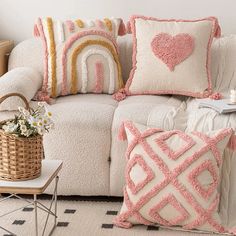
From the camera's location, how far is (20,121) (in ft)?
7.88

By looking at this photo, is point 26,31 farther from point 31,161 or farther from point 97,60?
point 31,161

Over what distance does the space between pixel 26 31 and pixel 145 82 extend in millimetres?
1115

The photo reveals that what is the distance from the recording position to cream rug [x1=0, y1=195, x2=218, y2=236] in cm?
265

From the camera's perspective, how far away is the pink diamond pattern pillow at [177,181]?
8.56ft

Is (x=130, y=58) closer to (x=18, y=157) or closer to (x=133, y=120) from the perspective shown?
(x=133, y=120)

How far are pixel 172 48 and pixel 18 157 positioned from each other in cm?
127

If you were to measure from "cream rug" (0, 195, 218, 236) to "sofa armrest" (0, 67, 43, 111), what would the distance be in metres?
0.51

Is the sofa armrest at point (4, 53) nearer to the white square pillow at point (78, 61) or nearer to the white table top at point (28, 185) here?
the white square pillow at point (78, 61)

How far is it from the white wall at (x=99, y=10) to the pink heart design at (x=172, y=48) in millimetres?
591

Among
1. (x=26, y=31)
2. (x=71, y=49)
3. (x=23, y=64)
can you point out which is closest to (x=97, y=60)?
(x=71, y=49)

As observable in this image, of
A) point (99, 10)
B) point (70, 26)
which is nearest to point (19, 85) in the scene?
point (70, 26)

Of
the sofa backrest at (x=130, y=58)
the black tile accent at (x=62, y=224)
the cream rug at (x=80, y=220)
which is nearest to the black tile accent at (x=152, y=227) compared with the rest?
the cream rug at (x=80, y=220)

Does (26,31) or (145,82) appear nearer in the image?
(145,82)

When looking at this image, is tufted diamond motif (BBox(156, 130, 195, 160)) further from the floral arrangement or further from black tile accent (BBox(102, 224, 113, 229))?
the floral arrangement
